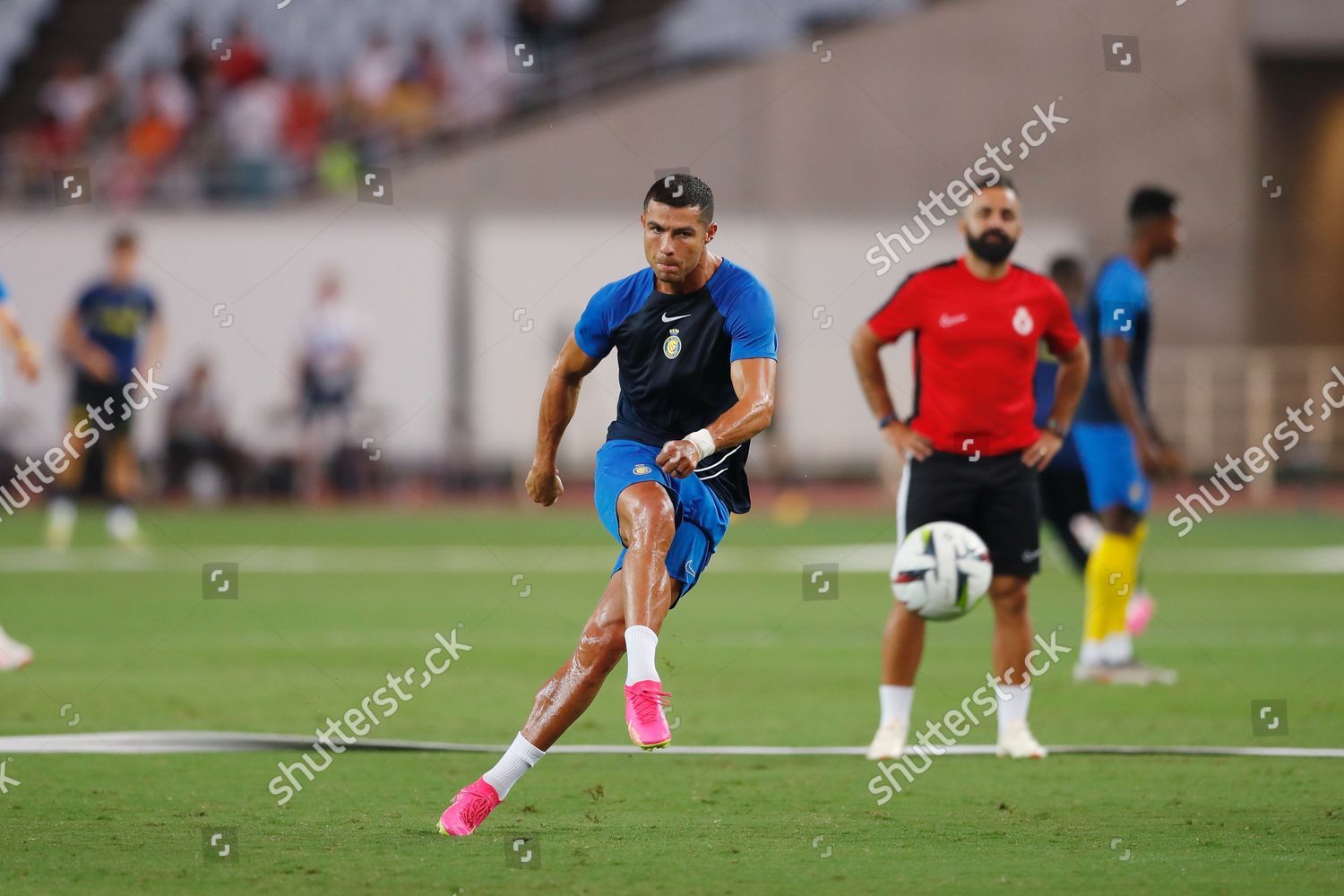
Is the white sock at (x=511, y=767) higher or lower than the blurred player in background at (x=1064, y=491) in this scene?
lower

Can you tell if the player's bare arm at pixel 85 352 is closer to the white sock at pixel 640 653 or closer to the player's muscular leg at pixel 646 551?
the player's muscular leg at pixel 646 551

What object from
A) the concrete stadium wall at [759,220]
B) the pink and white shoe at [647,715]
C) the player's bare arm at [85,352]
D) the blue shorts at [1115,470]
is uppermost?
the concrete stadium wall at [759,220]

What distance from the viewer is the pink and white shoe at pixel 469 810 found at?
6.26 m

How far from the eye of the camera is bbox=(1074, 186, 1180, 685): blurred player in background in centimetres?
1051

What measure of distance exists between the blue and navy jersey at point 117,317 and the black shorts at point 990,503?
11.9 meters

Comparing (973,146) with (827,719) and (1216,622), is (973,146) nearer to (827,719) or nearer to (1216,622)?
(1216,622)

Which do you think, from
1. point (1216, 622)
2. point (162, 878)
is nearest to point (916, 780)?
point (162, 878)

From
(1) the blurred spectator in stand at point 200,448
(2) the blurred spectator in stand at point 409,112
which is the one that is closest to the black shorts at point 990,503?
(1) the blurred spectator in stand at point 200,448

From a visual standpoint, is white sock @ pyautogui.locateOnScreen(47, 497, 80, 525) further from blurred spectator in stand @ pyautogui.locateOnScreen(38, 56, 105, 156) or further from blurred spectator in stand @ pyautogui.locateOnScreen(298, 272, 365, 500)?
blurred spectator in stand @ pyautogui.locateOnScreen(38, 56, 105, 156)

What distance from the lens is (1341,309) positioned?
1184 inches

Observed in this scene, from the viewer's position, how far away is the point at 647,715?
5898 millimetres

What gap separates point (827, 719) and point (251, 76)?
2072 cm

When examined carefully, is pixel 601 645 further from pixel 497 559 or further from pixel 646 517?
pixel 497 559

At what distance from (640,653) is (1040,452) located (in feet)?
9.81
